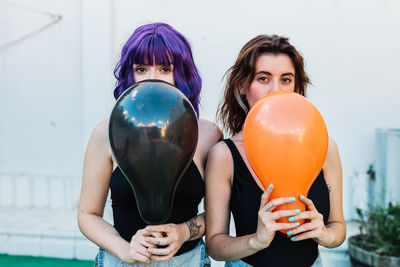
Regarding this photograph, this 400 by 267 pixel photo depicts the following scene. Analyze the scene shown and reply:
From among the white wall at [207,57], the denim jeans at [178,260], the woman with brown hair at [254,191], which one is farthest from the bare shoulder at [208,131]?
the white wall at [207,57]

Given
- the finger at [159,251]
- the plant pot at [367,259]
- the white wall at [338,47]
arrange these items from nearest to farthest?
the finger at [159,251] → the plant pot at [367,259] → the white wall at [338,47]

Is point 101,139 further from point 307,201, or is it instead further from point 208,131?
point 307,201

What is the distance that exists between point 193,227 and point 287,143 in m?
0.48

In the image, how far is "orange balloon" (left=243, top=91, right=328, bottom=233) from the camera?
94cm

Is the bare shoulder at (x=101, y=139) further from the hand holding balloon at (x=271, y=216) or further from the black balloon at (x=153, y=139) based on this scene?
the hand holding balloon at (x=271, y=216)

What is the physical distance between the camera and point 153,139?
2.80ft

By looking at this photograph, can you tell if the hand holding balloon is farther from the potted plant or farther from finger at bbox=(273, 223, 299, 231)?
the potted plant

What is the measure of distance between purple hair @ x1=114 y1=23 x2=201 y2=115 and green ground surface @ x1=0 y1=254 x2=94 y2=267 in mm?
2054

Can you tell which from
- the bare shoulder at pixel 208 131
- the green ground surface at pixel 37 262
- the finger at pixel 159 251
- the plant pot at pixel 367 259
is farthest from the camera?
the green ground surface at pixel 37 262

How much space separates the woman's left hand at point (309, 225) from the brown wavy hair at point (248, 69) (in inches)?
20.7

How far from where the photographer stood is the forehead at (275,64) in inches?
50.6

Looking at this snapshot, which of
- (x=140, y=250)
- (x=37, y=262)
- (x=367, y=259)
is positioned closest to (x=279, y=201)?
(x=140, y=250)

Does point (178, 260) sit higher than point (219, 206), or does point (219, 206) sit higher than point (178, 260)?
point (219, 206)

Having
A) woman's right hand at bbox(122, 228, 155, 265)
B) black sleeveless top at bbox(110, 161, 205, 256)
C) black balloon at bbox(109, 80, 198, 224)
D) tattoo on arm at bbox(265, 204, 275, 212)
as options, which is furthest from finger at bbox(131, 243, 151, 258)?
tattoo on arm at bbox(265, 204, 275, 212)
